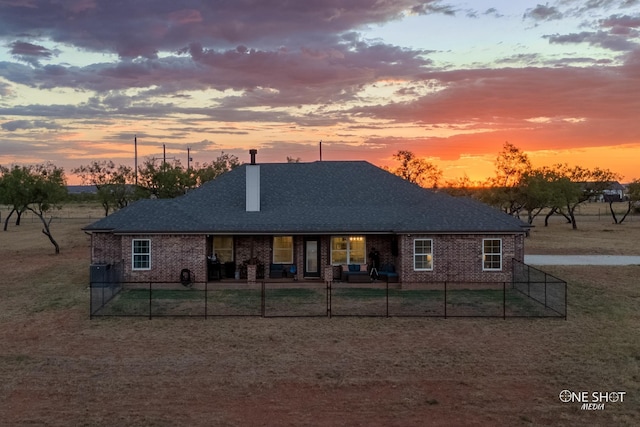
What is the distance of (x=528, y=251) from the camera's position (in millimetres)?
39031

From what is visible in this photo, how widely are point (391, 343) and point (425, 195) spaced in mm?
15139

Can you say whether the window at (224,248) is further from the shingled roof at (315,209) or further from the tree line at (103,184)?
the tree line at (103,184)

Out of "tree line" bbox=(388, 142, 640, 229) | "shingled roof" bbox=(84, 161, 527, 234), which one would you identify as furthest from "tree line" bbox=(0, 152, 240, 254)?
"tree line" bbox=(388, 142, 640, 229)

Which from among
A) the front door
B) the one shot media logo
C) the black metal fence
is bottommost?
the one shot media logo

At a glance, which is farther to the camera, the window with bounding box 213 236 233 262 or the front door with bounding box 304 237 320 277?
the window with bounding box 213 236 233 262

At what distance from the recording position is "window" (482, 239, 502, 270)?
2450cm

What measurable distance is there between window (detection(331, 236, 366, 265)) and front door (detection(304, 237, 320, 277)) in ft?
2.78

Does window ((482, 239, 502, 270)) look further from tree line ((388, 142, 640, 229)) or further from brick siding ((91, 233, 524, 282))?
tree line ((388, 142, 640, 229))

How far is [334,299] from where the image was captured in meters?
22.0

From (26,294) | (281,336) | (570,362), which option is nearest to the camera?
(570,362)

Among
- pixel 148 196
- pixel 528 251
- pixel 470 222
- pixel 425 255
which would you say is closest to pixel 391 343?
pixel 425 255

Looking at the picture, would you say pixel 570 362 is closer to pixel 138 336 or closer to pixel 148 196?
pixel 138 336

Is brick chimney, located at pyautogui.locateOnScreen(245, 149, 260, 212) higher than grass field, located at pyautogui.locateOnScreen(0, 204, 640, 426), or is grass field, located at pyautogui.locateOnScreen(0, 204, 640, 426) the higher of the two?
brick chimney, located at pyautogui.locateOnScreen(245, 149, 260, 212)

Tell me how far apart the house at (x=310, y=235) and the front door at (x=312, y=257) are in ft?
0.17
